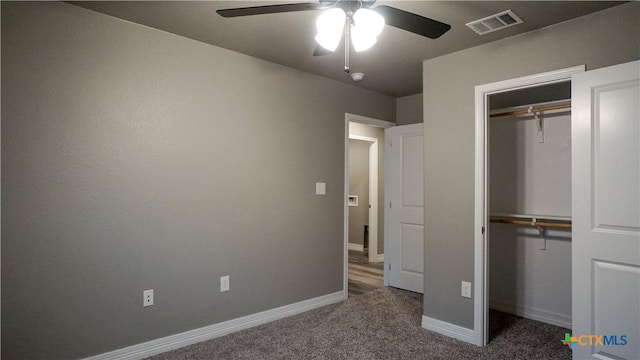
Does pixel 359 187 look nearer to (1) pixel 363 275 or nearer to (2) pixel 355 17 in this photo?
(1) pixel 363 275

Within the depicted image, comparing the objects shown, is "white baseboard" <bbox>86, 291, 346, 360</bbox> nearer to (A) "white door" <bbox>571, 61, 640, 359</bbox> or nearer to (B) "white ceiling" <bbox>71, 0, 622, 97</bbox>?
(A) "white door" <bbox>571, 61, 640, 359</bbox>

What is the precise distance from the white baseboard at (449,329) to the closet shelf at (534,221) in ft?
3.67

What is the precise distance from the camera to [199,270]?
2.81m

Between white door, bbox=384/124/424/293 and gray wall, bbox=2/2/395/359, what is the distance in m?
1.20

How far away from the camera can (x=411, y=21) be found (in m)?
1.67

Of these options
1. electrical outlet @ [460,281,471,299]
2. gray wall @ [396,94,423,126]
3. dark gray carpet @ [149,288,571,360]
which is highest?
gray wall @ [396,94,423,126]

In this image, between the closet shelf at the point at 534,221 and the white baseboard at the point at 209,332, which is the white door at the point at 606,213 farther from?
the white baseboard at the point at 209,332

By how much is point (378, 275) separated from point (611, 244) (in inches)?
122

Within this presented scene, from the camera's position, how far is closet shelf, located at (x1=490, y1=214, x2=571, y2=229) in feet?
10.2

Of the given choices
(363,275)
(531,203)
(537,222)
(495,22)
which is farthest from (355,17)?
(363,275)

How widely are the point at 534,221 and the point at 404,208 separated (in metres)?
1.42

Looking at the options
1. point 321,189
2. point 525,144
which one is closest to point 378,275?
point 321,189

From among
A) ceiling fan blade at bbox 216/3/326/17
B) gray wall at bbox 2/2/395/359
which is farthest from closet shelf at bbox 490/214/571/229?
ceiling fan blade at bbox 216/3/326/17

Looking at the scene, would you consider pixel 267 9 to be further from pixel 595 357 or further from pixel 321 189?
pixel 595 357
